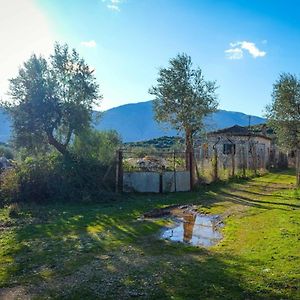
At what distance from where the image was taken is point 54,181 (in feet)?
66.7

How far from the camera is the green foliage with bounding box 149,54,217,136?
2764 cm

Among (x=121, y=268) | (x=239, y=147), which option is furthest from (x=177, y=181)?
(x=239, y=147)

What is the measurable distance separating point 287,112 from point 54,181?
720 inches

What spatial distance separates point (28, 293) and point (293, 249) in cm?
645

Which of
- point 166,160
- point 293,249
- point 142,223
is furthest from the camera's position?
point 166,160

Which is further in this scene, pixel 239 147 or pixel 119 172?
pixel 239 147

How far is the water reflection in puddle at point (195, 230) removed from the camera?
40.9 feet

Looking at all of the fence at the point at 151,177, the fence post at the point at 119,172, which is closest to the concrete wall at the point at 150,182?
the fence at the point at 151,177

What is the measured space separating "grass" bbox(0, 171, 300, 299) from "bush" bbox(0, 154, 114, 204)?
6.04 ft

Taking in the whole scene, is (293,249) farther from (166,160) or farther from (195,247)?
(166,160)

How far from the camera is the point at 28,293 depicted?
765cm

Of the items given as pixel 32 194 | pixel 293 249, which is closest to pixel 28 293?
pixel 293 249

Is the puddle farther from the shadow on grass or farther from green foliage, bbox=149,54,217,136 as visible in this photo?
green foliage, bbox=149,54,217,136

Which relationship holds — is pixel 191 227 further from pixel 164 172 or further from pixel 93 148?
pixel 93 148
